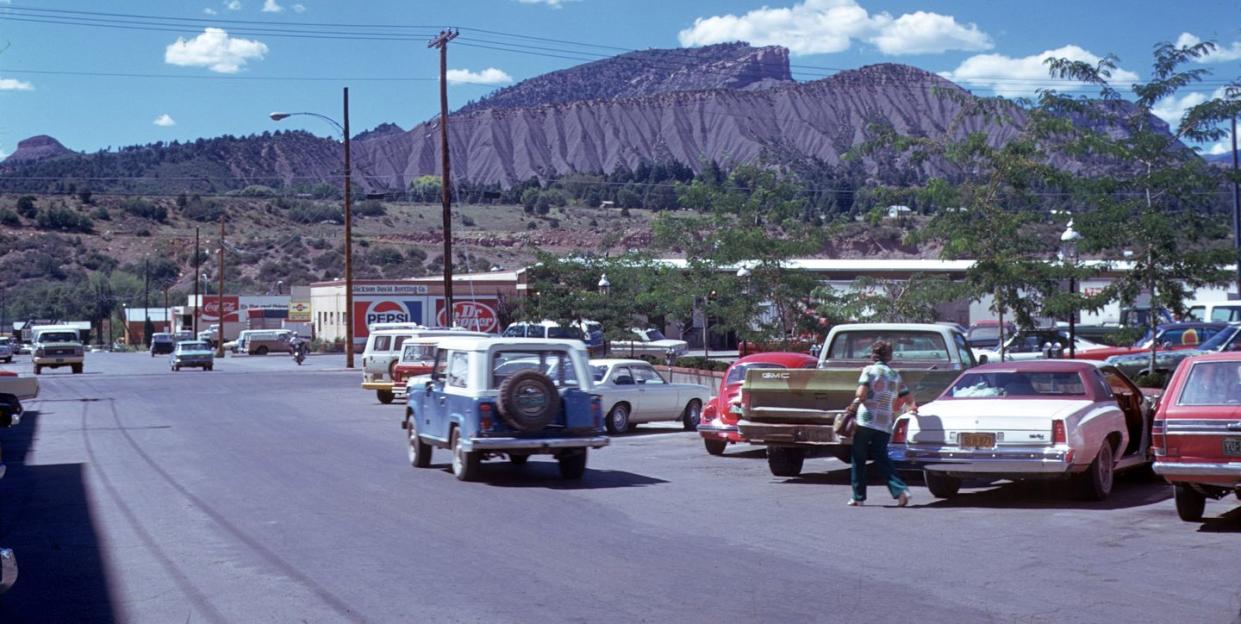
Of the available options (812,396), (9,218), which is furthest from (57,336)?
(9,218)

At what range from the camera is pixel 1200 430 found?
37.1 ft

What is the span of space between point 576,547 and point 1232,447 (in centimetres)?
557

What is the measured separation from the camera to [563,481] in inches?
662

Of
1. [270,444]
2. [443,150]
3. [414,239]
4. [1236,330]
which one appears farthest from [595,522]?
[414,239]

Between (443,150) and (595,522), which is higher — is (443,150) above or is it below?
above

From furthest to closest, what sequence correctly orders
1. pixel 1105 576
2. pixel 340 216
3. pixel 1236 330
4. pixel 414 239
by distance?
pixel 340 216
pixel 414 239
pixel 1236 330
pixel 1105 576

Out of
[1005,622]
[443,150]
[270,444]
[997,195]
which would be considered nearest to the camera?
[1005,622]

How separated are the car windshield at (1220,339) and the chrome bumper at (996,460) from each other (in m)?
19.9

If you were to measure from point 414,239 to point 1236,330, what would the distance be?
105 meters

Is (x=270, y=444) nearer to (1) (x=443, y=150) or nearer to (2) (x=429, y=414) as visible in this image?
(2) (x=429, y=414)

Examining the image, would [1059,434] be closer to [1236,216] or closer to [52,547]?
[52,547]

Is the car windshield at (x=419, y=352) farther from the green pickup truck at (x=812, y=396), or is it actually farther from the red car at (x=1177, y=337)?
the red car at (x=1177, y=337)

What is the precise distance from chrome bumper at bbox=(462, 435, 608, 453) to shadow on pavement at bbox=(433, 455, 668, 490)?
49 centimetres

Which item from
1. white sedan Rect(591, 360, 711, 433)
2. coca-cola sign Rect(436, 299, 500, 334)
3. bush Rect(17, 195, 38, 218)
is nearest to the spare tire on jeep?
white sedan Rect(591, 360, 711, 433)
